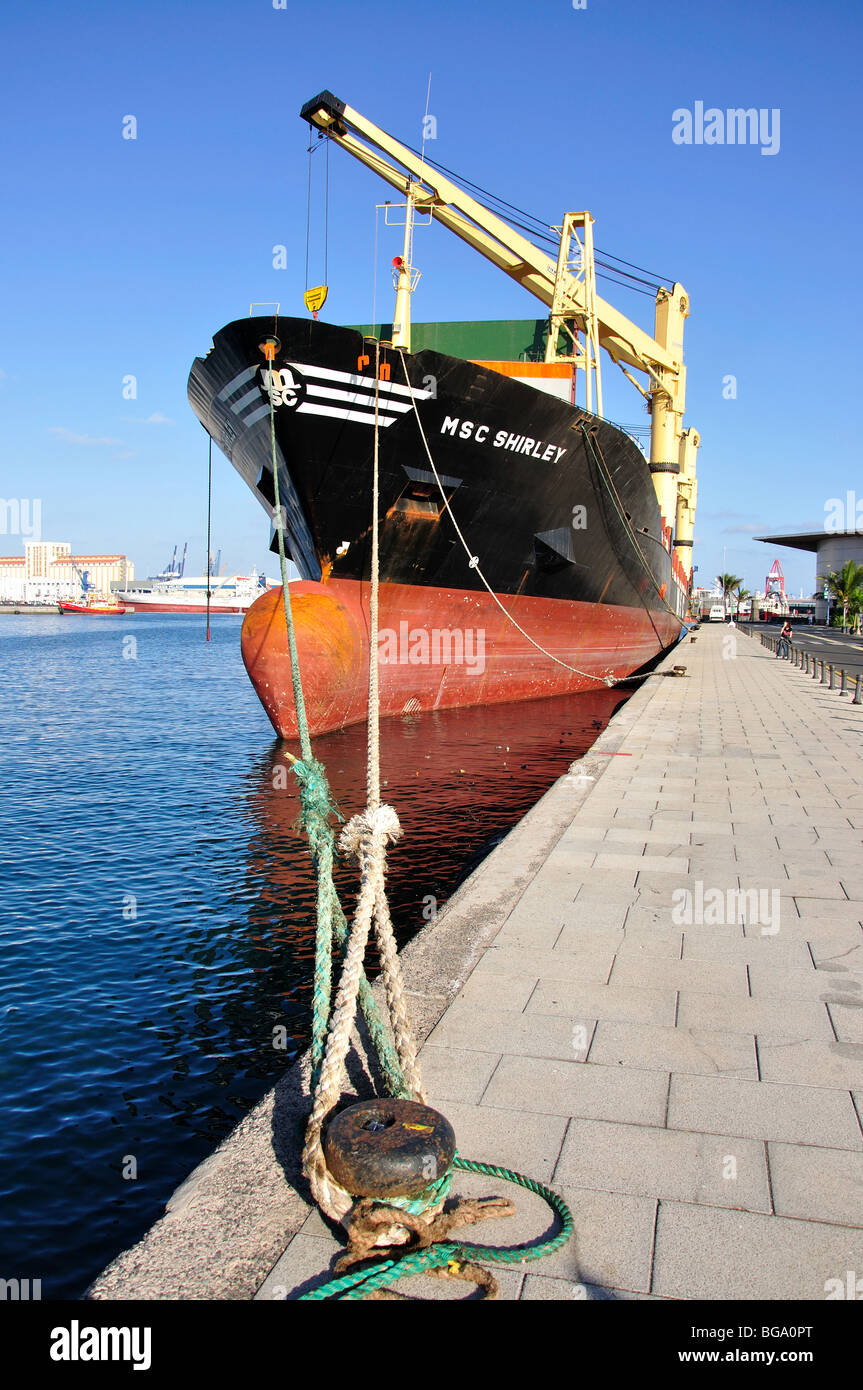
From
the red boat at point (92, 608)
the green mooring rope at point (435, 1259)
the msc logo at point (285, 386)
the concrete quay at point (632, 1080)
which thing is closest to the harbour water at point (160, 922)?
the concrete quay at point (632, 1080)

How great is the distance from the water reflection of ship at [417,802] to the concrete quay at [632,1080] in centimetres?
145

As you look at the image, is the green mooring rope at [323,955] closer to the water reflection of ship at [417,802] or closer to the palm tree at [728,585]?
the water reflection of ship at [417,802]

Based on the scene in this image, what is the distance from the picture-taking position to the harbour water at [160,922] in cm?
430

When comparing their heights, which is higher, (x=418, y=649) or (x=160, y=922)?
(x=418, y=649)

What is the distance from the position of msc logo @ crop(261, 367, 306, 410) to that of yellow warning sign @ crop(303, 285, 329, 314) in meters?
0.92

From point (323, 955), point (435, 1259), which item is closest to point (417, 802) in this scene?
point (323, 955)

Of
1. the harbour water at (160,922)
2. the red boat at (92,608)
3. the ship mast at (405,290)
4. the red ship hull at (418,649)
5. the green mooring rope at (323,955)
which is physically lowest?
the harbour water at (160,922)

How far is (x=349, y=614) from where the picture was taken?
47.2 ft

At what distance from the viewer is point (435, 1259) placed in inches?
99.8

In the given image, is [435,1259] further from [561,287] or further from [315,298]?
[561,287]

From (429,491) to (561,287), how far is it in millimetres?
8784

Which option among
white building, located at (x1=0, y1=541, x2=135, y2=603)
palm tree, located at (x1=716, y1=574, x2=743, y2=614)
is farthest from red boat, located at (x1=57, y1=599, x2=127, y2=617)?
palm tree, located at (x1=716, y1=574, x2=743, y2=614)

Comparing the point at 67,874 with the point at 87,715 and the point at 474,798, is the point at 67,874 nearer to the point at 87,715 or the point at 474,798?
the point at 474,798
